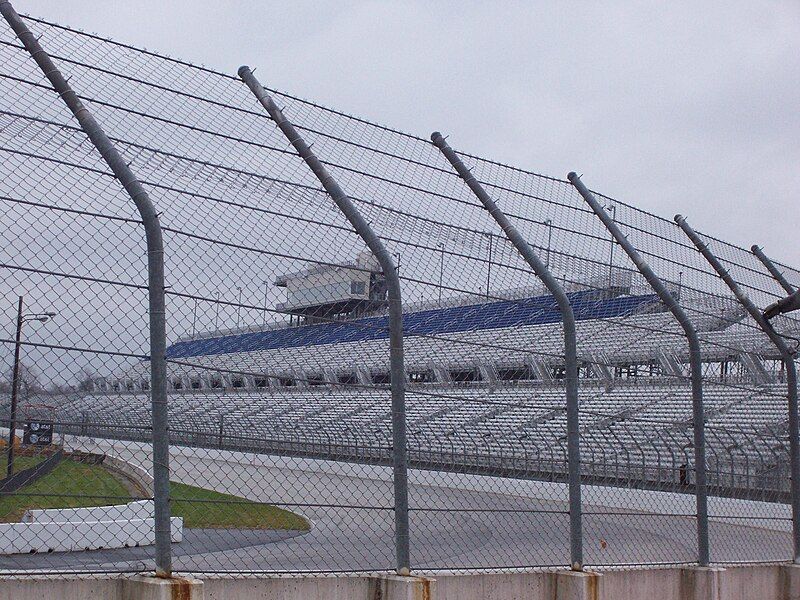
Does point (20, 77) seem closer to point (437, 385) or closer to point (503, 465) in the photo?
point (437, 385)

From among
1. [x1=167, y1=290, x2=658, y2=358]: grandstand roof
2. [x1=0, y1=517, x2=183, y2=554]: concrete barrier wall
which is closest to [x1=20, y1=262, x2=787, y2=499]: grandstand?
[x1=167, y1=290, x2=658, y2=358]: grandstand roof

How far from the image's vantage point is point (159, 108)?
4.74 meters

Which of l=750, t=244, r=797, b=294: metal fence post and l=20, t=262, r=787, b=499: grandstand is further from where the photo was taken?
l=750, t=244, r=797, b=294: metal fence post

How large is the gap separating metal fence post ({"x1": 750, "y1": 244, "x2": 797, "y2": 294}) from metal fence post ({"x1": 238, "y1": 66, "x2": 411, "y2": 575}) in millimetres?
4697

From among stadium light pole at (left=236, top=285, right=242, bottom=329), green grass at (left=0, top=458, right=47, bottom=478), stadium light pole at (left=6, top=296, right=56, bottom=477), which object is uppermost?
stadium light pole at (left=236, top=285, right=242, bottom=329)

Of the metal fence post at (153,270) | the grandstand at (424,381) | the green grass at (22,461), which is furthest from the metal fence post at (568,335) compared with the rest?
the green grass at (22,461)

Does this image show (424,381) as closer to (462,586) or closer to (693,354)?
(693,354)

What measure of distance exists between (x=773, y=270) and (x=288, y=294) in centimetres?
518

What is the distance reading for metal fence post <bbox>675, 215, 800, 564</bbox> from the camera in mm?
7566

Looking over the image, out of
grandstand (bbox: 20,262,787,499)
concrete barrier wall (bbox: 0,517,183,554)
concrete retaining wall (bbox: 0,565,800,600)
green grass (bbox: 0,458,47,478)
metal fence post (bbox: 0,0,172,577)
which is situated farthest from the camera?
concrete barrier wall (bbox: 0,517,183,554)

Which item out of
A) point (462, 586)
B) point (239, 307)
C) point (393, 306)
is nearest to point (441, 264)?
point (393, 306)

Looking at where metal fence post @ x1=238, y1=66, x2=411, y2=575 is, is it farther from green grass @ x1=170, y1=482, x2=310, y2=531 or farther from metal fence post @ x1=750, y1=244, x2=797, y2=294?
metal fence post @ x1=750, y1=244, x2=797, y2=294

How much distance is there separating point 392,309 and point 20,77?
1.94m

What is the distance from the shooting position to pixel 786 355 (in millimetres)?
7617
